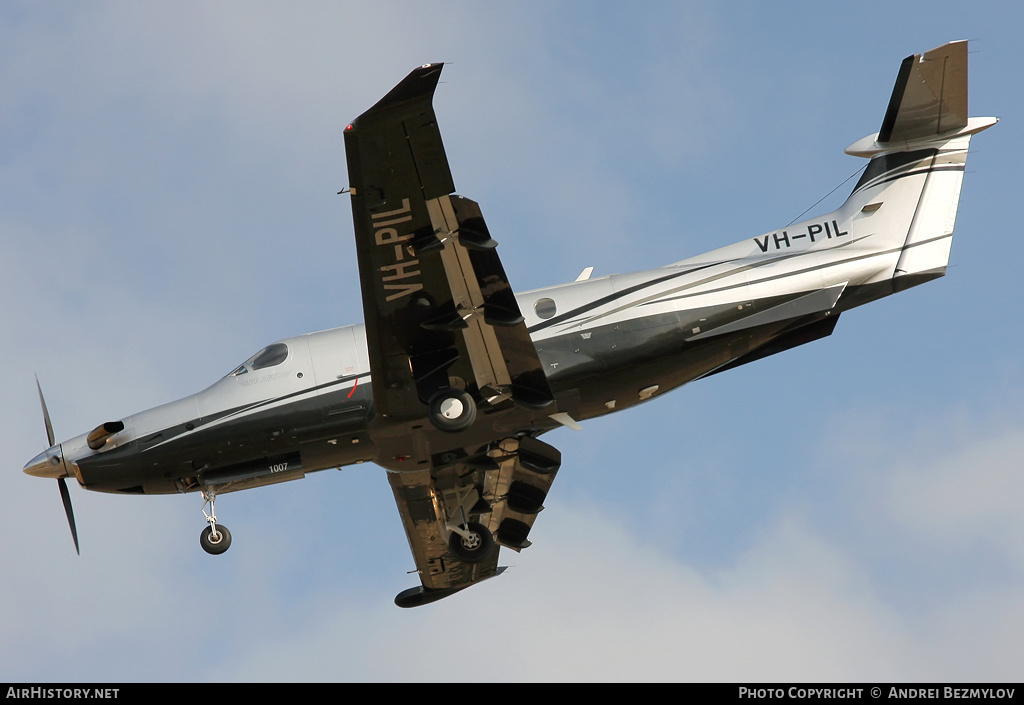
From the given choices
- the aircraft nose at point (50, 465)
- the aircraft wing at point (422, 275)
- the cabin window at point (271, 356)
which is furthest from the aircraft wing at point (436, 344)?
the aircraft nose at point (50, 465)

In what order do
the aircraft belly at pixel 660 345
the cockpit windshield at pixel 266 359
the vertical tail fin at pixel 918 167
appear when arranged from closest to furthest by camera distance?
the aircraft belly at pixel 660 345
the cockpit windshield at pixel 266 359
the vertical tail fin at pixel 918 167

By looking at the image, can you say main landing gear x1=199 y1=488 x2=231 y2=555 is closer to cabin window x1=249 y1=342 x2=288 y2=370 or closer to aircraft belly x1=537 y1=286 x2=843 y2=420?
cabin window x1=249 y1=342 x2=288 y2=370

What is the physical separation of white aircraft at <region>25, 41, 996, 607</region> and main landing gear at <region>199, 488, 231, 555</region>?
0.10 feet

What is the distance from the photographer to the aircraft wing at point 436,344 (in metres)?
18.0

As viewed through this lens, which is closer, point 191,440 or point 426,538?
point 191,440

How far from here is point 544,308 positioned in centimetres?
2183

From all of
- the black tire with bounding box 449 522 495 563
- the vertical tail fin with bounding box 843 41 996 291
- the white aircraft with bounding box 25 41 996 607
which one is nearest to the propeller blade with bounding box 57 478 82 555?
the white aircraft with bounding box 25 41 996 607

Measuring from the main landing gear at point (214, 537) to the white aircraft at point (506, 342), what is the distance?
3 cm

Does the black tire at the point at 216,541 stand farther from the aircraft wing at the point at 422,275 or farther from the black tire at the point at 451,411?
the black tire at the point at 451,411

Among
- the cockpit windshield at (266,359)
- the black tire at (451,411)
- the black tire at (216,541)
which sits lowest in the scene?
the black tire at (216,541)
